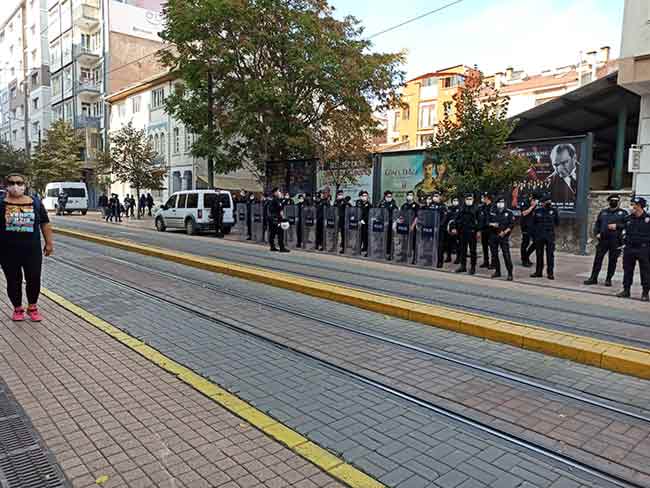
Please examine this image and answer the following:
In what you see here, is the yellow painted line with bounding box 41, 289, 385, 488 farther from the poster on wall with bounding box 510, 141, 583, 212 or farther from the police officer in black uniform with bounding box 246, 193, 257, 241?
the poster on wall with bounding box 510, 141, 583, 212

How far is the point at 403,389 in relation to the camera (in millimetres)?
4371

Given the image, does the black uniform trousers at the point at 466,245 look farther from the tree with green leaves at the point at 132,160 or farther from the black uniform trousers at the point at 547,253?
the tree with green leaves at the point at 132,160

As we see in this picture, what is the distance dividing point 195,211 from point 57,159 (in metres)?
30.6

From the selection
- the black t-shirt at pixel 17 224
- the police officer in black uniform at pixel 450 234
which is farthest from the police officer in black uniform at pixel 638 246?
the black t-shirt at pixel 17 224

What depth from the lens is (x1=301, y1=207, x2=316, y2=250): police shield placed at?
15.6 meters

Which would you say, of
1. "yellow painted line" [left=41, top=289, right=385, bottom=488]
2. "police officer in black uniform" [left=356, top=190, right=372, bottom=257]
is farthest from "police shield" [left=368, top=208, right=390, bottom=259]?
"yellow painted line" [left=41, top=289, right=385, bottom=488]

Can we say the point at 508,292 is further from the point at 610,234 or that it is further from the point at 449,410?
the point at 449,410

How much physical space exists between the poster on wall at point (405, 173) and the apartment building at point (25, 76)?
49486 mm

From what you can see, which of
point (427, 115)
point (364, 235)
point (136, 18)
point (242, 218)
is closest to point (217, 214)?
point (242, 218)

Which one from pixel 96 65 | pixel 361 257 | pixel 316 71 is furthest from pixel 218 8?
pixel 96 65

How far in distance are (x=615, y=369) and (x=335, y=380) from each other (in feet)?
9.52

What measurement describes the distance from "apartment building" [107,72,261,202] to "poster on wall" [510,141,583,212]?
857 inches

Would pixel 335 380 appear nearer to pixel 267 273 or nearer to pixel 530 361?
pixel 530 361

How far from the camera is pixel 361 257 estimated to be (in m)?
14.0
